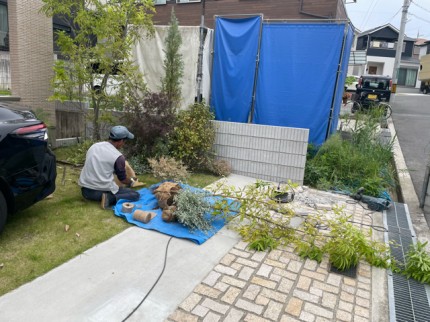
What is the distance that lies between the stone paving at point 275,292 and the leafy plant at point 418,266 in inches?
13.8

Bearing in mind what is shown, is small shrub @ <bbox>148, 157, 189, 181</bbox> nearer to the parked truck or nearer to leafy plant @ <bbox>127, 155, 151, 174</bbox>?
leafy plant @ <bbox>127, 155, 151, 174</bbox>

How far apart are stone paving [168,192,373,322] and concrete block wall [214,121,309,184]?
8.33 feet

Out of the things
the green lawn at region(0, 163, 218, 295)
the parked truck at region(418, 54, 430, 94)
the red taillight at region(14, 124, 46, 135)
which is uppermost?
the parked truck at region(418, 54, 430, 94)

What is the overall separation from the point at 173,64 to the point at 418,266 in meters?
5.16

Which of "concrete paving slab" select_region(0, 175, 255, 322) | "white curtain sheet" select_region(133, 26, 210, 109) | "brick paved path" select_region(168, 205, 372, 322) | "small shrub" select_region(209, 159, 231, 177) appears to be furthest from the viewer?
"white curtain sheet" select_region(133, 26, 210, 109)

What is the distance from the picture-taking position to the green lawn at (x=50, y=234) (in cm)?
291

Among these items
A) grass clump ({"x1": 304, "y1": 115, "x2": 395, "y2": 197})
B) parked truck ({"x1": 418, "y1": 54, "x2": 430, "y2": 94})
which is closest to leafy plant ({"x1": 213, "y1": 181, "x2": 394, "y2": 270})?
grass clump ({"x1": 304, "y1": 115, "x2": 395, "y2": 197})

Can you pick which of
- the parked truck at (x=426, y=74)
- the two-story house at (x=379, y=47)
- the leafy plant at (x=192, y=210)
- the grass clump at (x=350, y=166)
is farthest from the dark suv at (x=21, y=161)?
the two-story house at (x=379, y=47)

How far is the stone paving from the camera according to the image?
255 centimetres

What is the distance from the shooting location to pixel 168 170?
5539 millimetres

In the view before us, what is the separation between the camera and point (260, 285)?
2922 mm

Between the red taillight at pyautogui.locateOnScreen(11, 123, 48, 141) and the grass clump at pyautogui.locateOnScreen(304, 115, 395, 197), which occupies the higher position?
the red taillight at pyautogui.locateOnScreen(11, 123, 48, 141)

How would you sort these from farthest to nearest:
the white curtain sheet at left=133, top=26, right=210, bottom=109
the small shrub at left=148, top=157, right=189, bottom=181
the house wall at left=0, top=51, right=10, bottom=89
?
the house wall at left=0, top=51, right=10, bottom=89, the white curtain sheet at left=133, top=26, right=210, bottom=109, the small shrub at left=148, top=157, right=189, bottom=181

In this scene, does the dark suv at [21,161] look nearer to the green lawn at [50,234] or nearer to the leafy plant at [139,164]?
the green lawn at [50,234]
